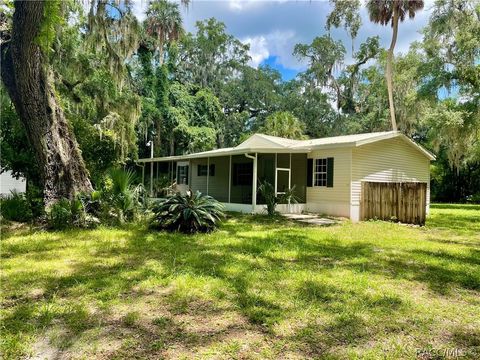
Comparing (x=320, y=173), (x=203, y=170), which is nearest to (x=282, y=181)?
(x=320, y=173)

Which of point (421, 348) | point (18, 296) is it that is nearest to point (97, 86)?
point (18, 296)

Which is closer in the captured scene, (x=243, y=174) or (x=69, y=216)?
(x=69, y=216)

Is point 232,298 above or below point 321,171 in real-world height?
below

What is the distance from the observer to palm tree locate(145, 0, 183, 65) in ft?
80.4

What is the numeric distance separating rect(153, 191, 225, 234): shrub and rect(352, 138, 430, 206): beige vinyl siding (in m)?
6.15

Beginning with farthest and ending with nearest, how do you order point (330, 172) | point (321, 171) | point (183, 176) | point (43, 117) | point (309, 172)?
point (183, 176) → point (309, 172) → point (321, 171) → point (330, 172) → point (43, 117)

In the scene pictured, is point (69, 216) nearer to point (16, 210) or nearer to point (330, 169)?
point (16, 210)

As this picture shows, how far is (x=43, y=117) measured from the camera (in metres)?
9.45

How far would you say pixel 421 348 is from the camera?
314 cm

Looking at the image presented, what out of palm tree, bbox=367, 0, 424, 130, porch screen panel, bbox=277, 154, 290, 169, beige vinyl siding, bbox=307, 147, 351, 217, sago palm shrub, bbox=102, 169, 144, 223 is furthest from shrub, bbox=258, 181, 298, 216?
palm tree, bbox=367, 0, 424, 130

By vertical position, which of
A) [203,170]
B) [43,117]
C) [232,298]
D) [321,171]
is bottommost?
[232,298]

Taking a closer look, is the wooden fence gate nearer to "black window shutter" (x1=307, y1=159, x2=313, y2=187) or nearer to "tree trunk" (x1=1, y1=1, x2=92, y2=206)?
"black window shutter" (x1=307, y1=159, x2=313, y2=187)

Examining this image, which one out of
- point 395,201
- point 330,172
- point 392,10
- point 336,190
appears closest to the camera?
point 395,201

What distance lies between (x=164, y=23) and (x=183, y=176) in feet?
37.1
